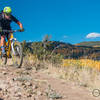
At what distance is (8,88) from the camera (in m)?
4.29

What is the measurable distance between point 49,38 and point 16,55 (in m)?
3.29

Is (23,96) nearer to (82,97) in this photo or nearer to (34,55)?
(82,97)

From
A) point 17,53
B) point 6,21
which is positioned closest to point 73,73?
point 17,53

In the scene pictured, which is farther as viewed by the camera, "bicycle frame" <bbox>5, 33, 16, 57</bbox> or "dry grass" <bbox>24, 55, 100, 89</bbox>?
"bicycle frame" <bbox>5, 33, 16, 57</bbox>

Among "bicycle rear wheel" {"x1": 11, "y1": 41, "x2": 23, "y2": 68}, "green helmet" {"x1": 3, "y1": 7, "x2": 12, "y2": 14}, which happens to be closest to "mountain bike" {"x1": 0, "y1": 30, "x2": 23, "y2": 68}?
"bicycle rear wheel" {"x1": 11, "y1": 41, "x2": 23, "y2": 68}

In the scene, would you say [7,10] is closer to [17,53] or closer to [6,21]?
[6,21]

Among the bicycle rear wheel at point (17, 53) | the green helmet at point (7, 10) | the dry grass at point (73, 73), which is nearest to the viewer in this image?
the dry grass at point (73, 73)

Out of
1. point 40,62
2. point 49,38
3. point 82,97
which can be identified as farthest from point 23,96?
point 49,38

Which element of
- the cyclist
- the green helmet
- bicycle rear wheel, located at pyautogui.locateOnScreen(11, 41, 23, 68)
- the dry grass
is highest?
the green helmet

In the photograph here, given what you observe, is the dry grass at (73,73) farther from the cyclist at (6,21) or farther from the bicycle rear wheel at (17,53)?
the cyclist at (6,21)

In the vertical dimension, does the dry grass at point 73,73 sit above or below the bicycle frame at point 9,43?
below

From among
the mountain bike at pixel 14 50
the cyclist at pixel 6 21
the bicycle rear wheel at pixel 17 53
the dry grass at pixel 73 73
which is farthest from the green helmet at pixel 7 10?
the dry grass at pixel 73 73

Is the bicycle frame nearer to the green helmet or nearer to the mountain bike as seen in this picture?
the mountain bike

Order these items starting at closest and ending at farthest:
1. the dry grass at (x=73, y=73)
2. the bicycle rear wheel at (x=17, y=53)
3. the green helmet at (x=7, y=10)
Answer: the dry grass at (x=73, y=73), the green helmet at (x=7, y=10), the bicycle rear wheel at (x=17, y=53)
